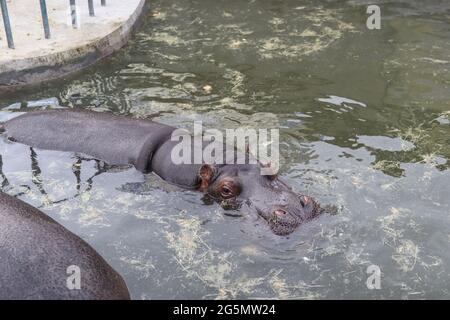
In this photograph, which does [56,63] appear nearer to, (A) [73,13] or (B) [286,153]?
(A) [73,13]

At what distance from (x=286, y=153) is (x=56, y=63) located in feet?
13.4

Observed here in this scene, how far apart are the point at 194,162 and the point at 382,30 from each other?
18.0ft

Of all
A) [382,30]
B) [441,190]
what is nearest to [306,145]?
[441,190]

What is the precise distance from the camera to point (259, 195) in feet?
18.0

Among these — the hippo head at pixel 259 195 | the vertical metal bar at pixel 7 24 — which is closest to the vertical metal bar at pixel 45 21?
the vertical metal bar at pixel 7 24

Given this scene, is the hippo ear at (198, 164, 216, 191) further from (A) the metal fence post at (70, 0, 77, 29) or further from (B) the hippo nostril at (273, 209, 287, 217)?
(A) the metal fence post at (70, 0, 77, 29)

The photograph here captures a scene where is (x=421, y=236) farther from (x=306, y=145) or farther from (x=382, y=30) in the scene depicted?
(x=382, y=30)

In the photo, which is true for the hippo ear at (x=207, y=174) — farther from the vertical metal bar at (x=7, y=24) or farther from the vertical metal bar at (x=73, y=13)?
the vertical metal bar at (x=73, y=13)

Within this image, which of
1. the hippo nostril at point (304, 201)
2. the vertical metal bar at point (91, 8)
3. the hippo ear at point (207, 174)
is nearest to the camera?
the hippo nostril at point (304, 201)

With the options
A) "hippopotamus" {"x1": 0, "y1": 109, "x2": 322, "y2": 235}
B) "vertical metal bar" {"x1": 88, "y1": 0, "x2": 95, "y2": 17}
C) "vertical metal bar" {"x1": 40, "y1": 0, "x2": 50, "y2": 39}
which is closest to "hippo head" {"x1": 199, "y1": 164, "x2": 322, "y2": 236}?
"hippopotamus" {"x1": 0, "y1": 109, "x2": 322, "y2": 235}

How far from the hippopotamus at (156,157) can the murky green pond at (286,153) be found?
0.43 feet

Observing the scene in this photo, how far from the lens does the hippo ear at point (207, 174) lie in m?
5.86

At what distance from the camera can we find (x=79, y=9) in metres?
10.6

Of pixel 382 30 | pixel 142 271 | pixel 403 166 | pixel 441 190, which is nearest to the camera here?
pixel 142 271
